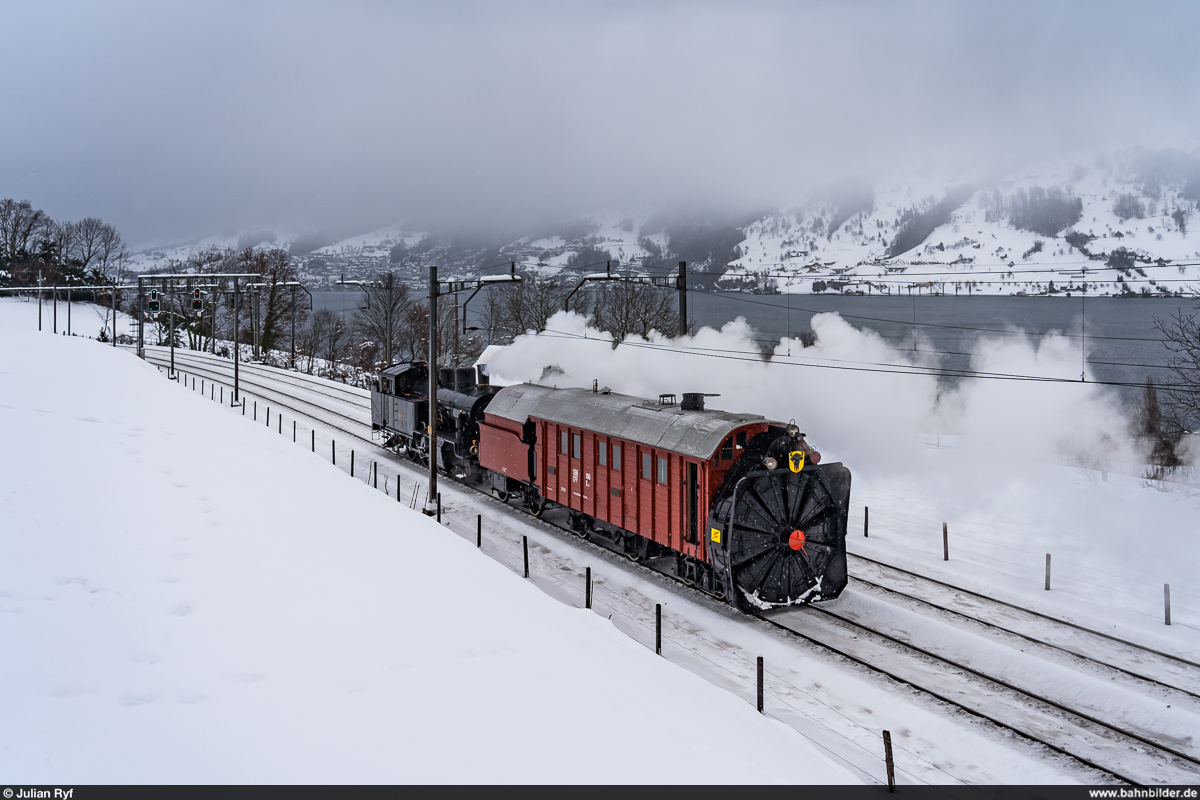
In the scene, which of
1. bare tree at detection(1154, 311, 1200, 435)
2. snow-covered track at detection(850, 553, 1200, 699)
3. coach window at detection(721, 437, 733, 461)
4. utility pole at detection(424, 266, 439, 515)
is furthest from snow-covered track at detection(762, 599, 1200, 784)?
bare tree at detection(1154, 311, 1200, 435)

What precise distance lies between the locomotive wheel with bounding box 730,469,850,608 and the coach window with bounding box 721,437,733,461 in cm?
67

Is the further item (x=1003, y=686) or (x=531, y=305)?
(x=531, y=305)

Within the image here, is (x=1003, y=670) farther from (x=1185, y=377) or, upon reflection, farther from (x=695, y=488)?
(x=1185, y=377)

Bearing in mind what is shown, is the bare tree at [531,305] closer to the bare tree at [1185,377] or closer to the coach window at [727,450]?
the bare tree at [1185,377]

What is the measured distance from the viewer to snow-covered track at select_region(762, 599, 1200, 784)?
1015cm

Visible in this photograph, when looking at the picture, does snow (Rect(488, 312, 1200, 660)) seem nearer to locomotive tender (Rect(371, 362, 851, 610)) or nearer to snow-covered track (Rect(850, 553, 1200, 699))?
snow-covered track (Rect(850, 553, 1200, 699))

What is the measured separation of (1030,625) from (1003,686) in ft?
10.3

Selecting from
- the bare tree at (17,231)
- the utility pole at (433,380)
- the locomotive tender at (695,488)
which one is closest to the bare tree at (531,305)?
the utility pole at (433,380)

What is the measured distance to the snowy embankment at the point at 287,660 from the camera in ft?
17.8

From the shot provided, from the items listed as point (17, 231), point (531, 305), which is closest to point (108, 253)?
point (17, 231)

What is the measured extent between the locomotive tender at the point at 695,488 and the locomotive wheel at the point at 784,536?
22 mm

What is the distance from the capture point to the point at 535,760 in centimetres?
627

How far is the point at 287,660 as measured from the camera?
6.87m

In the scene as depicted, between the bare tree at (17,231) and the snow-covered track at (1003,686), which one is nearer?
the snow-covered track at (1003,686)
